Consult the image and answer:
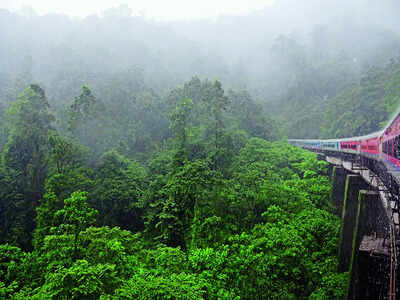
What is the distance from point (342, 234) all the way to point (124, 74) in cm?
3850

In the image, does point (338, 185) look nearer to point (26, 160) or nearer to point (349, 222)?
→ point (349, 222)

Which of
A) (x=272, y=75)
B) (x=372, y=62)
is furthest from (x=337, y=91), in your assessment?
(x=272, y=75)

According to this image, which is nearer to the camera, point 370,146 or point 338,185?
point 370,146

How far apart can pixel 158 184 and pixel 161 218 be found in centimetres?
344

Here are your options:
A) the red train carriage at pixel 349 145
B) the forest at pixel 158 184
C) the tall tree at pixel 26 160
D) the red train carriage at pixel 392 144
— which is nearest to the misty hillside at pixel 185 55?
the forest at pixel 158 184

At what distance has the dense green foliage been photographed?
28.9 ft

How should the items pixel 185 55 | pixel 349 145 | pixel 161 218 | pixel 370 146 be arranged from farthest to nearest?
pixel 185 55 → pixel 349 145 → pixel 161 218 → pixel 370 146

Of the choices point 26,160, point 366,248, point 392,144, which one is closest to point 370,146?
point 392,144

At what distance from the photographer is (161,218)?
48.9 ft

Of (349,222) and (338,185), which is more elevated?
(338,185)

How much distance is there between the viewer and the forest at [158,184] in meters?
9.30

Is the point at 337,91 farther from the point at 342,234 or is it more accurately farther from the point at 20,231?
the point at 20,231

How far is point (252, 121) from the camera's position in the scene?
Answer: 115ft

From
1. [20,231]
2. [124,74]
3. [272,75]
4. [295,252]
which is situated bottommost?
[20,231]
